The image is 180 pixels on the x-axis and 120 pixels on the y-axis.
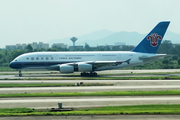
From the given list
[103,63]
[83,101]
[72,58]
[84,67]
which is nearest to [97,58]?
[103,63]

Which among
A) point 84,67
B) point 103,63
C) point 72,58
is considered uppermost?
point 72,58

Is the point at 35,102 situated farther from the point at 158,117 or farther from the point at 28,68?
the point at 28,68

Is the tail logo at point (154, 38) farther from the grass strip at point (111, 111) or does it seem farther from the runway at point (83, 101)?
the grass strip at point (111, 111)

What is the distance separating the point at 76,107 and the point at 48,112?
111 inches

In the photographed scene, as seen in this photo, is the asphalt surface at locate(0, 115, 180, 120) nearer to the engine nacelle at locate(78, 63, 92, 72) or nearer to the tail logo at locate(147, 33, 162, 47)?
the engine nacelle at locate(78, 63, 92, 72)

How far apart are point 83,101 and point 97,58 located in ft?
87.4

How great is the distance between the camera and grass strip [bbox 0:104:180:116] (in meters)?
20.1

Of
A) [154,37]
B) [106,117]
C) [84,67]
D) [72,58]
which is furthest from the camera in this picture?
[154,37]

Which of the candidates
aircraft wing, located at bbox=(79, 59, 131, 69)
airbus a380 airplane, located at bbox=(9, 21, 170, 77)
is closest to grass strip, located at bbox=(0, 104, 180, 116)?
aircraft wing, located at bbox=(79, 59, 131, 69)

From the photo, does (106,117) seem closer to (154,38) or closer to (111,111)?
(111,111)

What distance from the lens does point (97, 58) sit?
5109 cm

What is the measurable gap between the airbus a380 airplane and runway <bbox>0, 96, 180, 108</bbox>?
2292 cm

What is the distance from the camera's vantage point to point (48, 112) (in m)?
20.8

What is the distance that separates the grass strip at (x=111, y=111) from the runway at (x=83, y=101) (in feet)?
5.25
